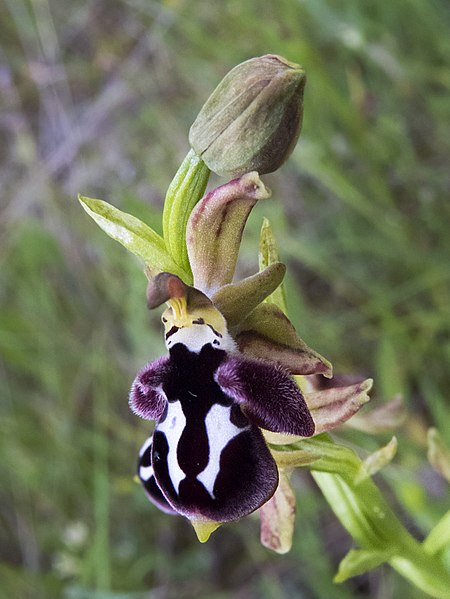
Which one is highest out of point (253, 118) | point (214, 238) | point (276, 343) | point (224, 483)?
point (253, 118)

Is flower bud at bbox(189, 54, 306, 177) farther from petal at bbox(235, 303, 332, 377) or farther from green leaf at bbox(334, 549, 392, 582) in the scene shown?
green leaf at bbox(334, 549, 392, 582)

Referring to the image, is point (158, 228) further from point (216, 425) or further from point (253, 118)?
point (216, 425)

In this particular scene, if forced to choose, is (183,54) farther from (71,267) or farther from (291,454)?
(291,454)

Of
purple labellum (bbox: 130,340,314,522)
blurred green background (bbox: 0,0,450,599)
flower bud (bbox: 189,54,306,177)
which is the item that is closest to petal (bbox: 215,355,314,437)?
purple labellum (bbox: 130,340,314,522)

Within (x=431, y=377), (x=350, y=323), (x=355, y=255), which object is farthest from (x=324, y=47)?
(x=431, y=377)

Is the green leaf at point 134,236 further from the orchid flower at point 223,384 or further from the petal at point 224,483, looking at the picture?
the petal at point 224,483

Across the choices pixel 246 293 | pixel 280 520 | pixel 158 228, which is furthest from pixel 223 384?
pixel 158 228

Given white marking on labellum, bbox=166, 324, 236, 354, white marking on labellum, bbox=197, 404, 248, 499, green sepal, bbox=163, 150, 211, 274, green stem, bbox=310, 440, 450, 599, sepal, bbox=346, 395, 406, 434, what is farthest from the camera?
sepal, bbox=346, 395, 406, 434
